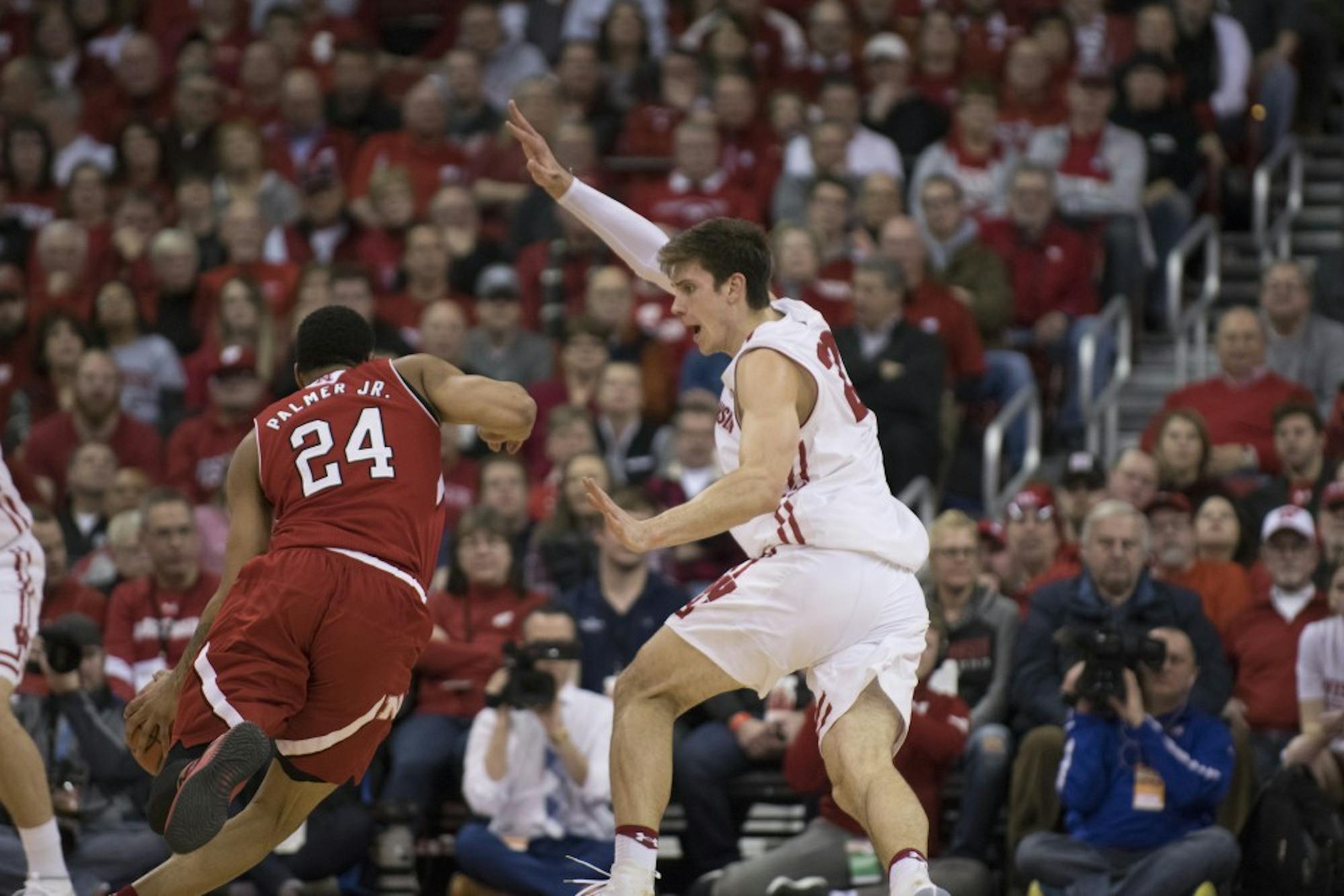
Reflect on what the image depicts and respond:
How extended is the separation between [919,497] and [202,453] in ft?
13.8

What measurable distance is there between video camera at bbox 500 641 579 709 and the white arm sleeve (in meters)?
2.55

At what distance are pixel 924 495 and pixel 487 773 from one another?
317 centimetres

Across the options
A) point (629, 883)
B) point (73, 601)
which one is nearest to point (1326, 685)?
point (629, 883)

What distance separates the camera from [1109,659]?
940 centimetres

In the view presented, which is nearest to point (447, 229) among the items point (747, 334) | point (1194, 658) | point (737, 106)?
point (737, 106)

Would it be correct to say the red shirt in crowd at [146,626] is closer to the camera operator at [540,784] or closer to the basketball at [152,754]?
the camera operator at [540,784]

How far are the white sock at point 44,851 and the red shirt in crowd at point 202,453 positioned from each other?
185 inches

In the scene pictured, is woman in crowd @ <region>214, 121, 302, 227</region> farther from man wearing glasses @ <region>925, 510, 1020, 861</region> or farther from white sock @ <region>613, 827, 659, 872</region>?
A: white sock @ <region>613, 827, 659, 872</region>

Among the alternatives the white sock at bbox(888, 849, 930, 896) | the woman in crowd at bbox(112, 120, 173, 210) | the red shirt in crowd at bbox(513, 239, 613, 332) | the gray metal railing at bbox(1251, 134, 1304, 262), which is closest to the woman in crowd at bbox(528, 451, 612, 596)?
the red shirt in crowd at bbox(513, 239, 613, 332)

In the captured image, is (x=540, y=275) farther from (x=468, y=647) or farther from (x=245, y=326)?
(x=468, y=647)

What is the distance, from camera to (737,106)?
49.7 feet

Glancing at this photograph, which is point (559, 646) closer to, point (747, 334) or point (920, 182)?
point (747, 334)

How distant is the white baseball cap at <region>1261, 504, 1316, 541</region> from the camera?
1055cm

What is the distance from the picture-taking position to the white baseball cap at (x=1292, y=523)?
10547 millimetres
